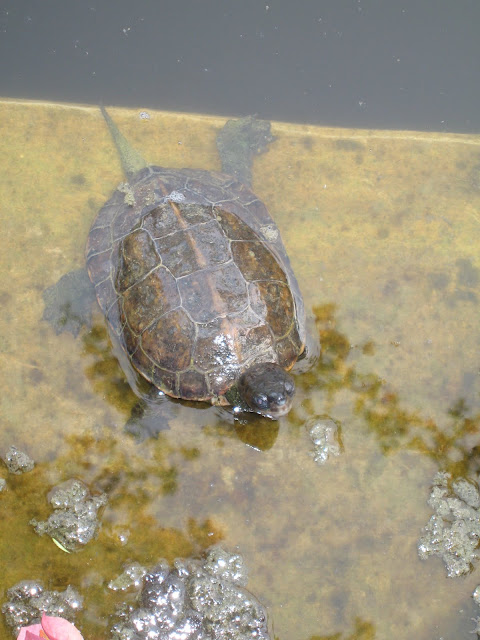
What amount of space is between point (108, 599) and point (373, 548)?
1853 mm

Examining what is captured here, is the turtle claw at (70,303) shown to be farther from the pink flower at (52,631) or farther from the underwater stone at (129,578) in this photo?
the pink flower at (52,631)

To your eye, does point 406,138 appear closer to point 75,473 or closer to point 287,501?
point 287,501

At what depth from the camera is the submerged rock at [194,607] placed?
3.62 m

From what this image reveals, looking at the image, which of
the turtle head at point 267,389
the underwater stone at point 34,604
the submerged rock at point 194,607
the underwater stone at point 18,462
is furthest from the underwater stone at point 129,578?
the turtle head at point 267,389

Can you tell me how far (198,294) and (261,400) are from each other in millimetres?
896

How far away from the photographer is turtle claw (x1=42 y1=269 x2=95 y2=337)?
463 cm

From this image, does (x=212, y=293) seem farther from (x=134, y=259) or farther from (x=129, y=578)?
(x=129, y=578)

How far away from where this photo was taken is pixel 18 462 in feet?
13.5

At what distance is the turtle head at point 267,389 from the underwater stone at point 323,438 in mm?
416

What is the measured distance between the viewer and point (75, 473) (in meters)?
4.10

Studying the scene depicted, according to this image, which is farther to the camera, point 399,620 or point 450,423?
point 450,423

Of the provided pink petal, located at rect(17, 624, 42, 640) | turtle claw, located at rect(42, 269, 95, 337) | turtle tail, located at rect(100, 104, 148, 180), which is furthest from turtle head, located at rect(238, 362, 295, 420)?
turtle tail, located at rect(100, 104, 148, 180)

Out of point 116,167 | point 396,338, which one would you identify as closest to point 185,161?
point 116,167

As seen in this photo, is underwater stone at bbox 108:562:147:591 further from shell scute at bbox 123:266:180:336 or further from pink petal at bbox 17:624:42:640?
shell scute at bbox 123:266:180:336
